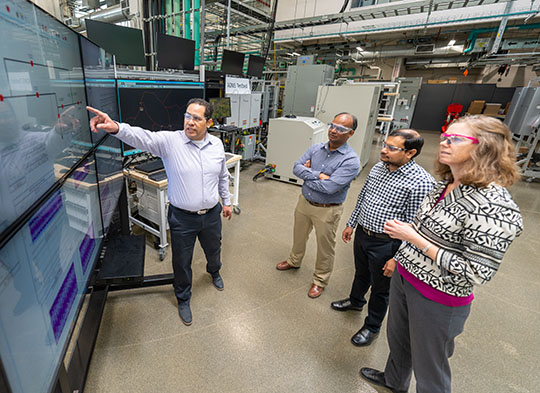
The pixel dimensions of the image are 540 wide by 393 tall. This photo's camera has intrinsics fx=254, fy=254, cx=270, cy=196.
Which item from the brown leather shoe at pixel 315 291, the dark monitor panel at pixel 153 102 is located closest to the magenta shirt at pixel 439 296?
the brown leather shoe at pixel 315 291

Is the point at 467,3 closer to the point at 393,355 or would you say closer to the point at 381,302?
the point at 381,302

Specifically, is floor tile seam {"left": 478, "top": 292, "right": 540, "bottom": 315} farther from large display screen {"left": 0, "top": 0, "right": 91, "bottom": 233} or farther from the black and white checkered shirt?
large display screen {"left": 0, "top": 0, "right": 91, "bottom": 233}

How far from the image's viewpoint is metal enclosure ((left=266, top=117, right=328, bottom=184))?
13.7 feet

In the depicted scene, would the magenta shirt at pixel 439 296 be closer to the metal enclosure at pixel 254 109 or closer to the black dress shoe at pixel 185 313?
the black dress shoe at pixel 185 313

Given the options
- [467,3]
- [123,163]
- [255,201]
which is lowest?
[255,201]

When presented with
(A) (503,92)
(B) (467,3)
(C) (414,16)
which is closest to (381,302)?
(B) (467,3)

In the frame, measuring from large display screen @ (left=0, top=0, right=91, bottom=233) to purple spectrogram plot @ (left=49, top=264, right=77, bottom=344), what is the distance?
15.0 inches

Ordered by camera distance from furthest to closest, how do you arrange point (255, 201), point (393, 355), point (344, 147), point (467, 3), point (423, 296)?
point (467, 3) → point (255, 201) → point (344, 147) → point (393, 355) → point (423, 296)

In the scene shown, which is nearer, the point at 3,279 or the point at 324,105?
the point at 3,279

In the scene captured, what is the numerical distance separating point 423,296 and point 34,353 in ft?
4.30

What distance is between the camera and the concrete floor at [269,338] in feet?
4.92

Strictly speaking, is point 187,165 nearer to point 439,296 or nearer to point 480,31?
point 439,296

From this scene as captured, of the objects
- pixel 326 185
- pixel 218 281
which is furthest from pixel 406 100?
pixel 218 281

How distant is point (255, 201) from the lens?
3.88 metres
